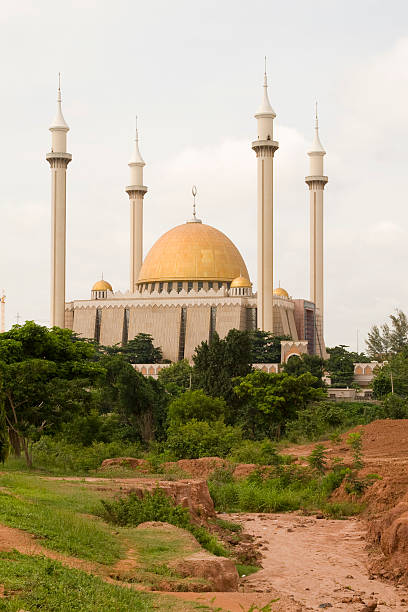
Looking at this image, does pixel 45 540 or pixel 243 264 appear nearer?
pixel 45 540

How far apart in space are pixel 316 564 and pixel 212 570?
13.2 feet

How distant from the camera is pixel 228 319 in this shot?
61.5 metres

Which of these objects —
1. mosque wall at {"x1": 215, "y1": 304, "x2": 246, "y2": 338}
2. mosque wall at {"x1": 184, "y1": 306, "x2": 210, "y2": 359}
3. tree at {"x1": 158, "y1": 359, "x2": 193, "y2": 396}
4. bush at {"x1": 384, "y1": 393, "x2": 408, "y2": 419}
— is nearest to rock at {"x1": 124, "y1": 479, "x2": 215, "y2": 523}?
bush at {"x1": 384, "y1": 393, "x2": 408, "y2": 419}

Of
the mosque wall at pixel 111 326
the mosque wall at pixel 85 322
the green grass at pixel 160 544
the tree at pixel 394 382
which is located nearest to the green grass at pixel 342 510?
the green grass at pixel 160 544

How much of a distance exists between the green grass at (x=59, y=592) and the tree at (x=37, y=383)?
12.1m

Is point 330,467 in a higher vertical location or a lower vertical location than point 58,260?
lower

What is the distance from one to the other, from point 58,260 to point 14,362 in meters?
37.7

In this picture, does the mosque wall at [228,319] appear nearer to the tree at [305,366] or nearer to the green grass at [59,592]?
the tree at [305,366]

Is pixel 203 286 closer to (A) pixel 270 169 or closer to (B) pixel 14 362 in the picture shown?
(A) pixel 270 169

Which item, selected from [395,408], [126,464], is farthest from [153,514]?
[395,408]

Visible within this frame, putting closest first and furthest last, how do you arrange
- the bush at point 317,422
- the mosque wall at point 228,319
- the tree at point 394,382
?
the bush at point 317,422
the tree at point 394,382
the mosque wall at point 228,319

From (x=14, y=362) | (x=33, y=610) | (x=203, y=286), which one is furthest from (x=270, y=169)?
(x=33, y=610)

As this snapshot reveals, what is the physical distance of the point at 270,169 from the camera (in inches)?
2239

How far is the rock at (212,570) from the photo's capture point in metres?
9.53
